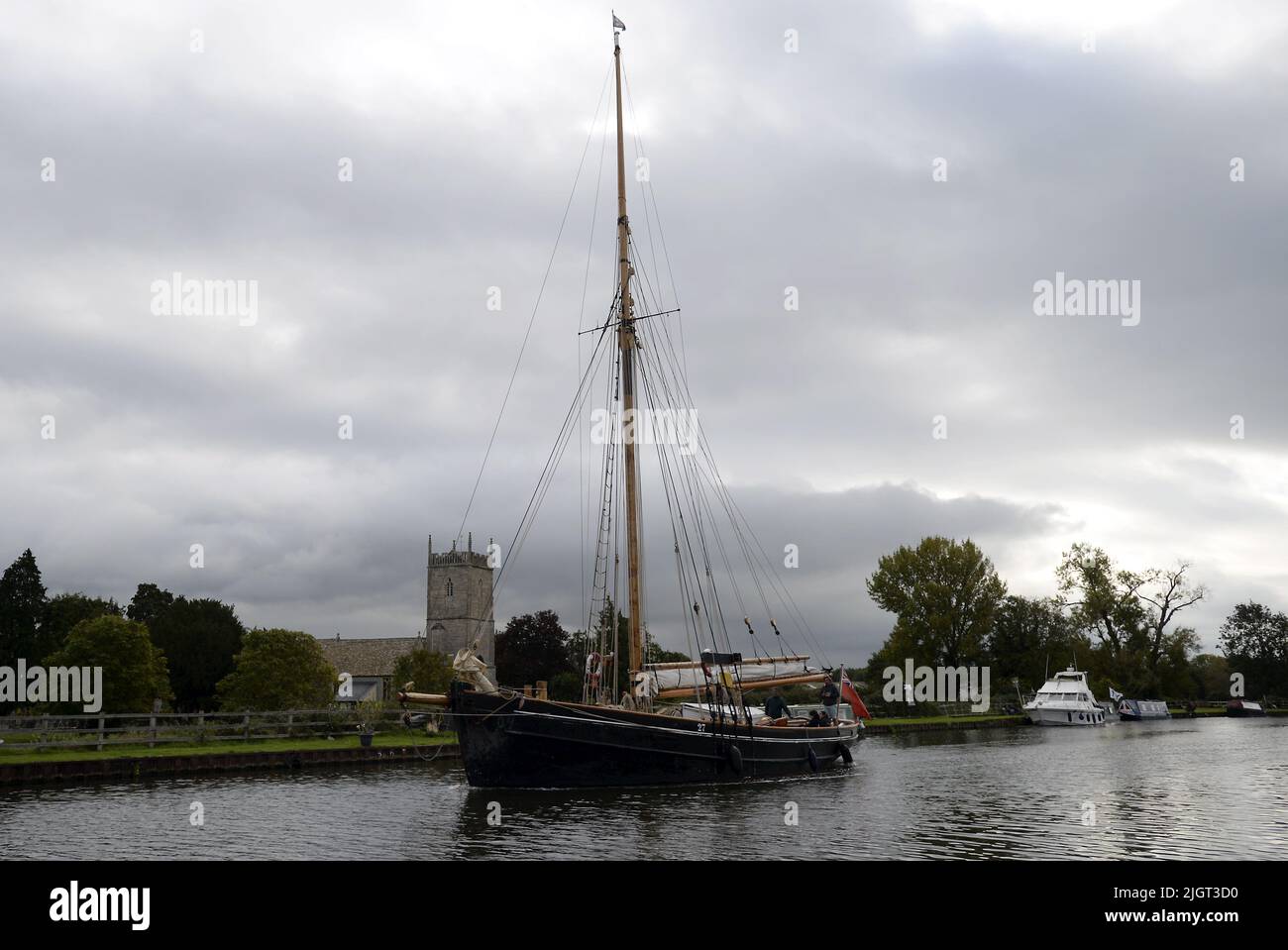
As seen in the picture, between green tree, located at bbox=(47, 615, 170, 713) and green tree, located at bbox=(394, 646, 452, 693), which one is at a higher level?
green tree, located at bbox=(47, 615, 170, 713)

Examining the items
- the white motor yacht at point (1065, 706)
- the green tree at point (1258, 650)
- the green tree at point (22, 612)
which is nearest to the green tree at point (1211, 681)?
the green tree at point (1258, 650)

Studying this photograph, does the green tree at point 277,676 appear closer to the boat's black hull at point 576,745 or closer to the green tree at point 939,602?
the boat's black hull at point 576,745

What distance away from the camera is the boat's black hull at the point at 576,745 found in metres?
28.9

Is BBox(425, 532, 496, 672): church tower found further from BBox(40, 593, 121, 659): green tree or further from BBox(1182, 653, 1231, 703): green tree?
BBox(1182, 653, 1231, 703): green tree

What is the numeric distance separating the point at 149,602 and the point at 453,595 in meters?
32.3

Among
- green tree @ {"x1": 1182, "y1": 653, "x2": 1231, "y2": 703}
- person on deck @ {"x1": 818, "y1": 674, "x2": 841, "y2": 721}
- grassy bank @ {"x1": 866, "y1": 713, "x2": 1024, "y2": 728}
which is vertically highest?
person on deck @ {"x1": 818, "y1": 674, "x2": 841, "y2": 721}

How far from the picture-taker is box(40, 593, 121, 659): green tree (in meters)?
81.6

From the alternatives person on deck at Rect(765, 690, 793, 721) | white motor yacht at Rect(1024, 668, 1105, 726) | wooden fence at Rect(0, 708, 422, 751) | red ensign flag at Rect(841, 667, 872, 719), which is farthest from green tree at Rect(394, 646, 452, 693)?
white motor yacht at Rect(1024, 668, 1105, 726)

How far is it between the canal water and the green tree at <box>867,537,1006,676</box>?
45.7m

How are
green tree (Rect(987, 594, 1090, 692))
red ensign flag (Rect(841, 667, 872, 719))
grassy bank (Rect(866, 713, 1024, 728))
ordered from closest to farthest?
1. red ensign flag (Rect(841, 667, 872, 719))
2. grassy bank (Rect(866, 713, 1024, 728))
3. green tree (Rect(987, 594, 1090, 692))

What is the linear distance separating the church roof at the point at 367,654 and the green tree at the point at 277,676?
5494 cm
